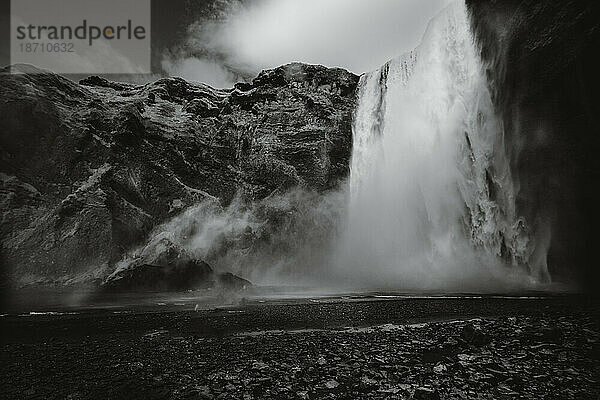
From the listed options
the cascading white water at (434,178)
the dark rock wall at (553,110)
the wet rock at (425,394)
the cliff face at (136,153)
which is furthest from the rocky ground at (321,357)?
the cliff face at (136,153)

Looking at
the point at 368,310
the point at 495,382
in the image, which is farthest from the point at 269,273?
the point at 495,382

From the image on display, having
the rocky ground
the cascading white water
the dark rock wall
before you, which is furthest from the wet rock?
the dark rock wall

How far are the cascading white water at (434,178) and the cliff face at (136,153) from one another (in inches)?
314

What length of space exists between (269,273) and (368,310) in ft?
104

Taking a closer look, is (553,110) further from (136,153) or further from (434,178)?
(136,153)

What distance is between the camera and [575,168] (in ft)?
84.6

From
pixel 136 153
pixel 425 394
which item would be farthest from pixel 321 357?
pixel 136 153

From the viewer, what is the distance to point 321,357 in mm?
9477

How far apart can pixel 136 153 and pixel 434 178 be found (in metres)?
35.5

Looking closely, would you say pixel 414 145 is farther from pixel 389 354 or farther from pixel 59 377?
pixel 59 377

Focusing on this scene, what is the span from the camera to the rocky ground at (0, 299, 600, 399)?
7469mm

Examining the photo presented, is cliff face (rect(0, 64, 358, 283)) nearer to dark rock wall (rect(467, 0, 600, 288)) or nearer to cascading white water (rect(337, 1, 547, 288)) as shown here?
cascading white water (rect(337, 1, 547, 288))

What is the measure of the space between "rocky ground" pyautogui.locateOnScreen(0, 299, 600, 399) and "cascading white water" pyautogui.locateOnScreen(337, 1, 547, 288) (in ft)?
48.0

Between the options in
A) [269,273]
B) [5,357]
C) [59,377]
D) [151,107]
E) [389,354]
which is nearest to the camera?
[59,377]
